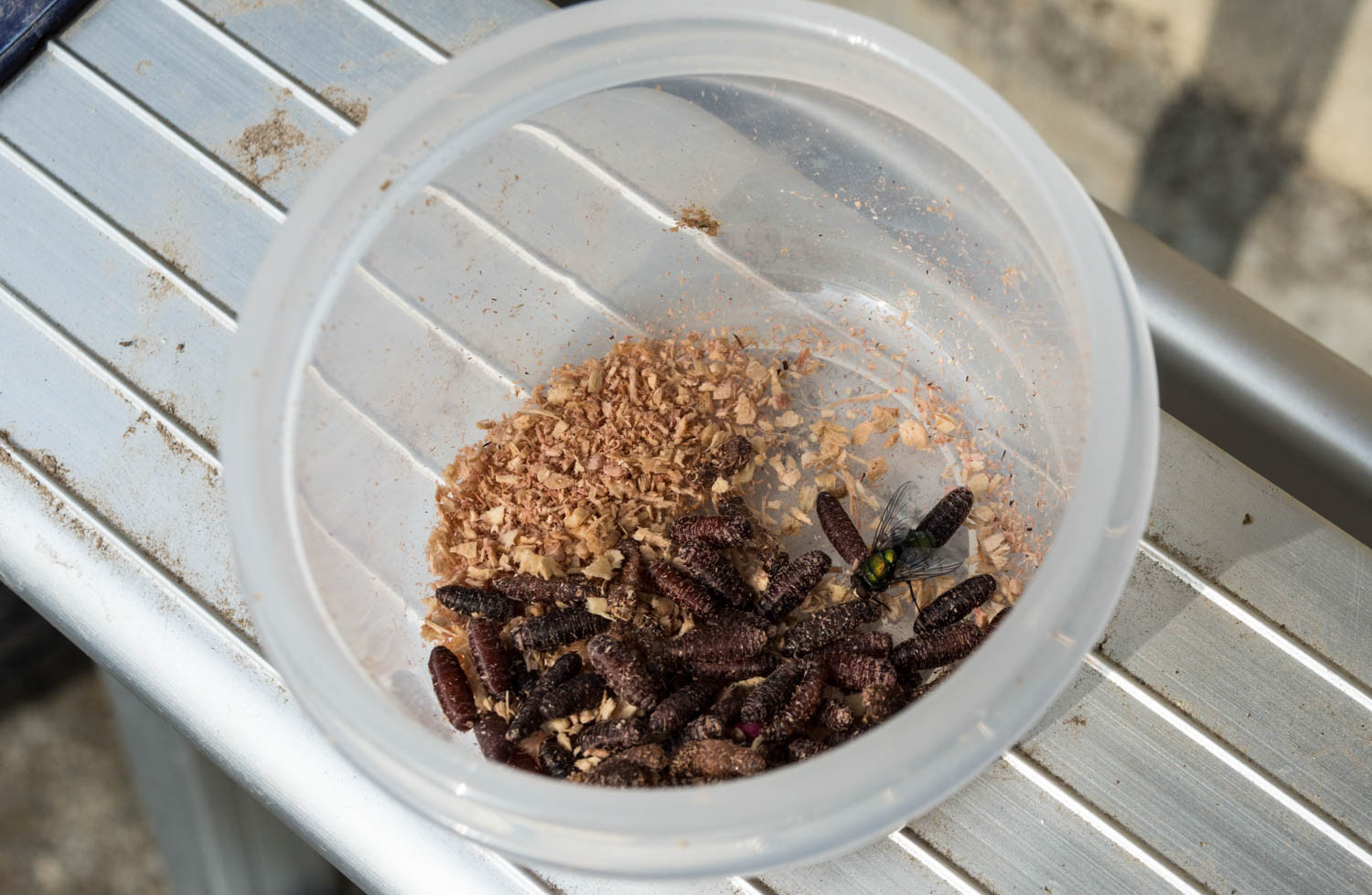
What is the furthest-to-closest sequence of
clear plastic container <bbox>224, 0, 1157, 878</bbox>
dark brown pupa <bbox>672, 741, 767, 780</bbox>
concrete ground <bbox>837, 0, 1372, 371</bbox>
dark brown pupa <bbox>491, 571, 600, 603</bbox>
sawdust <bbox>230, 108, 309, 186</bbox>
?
concrete ground <bbox>837, 0, 1372, 371</bbox> < sawdust <bbox>230, 108, 309, 186</bbox> < dark brown pupa <bbox>491, 571, 600, 603</bbox> < dark brown pupa <bbox>672, 741, 767, 780</bbox> < clear plastic container <bbox>224, 0, 1157, 878</bbox>

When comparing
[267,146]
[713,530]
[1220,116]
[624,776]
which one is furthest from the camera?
[1220,116]

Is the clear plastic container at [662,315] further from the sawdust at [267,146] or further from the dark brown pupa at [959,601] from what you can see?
the sawdust at [267,146]

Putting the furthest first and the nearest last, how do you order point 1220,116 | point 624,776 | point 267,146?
point 1220,116
point 267,146
point 624,776

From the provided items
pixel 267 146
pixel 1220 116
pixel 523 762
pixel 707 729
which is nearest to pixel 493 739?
pixel 523 762

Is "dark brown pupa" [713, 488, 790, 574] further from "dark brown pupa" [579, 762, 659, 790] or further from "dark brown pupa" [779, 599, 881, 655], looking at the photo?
"dark brown pupa" [579, 762, 659, 790]

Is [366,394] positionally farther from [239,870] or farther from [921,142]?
[239,870]

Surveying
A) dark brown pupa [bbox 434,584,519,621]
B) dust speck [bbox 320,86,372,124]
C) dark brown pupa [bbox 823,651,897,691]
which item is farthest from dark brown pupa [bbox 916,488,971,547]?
dust speck [bbox 320,86,372,124]

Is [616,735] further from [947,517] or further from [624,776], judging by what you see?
[947,517]
